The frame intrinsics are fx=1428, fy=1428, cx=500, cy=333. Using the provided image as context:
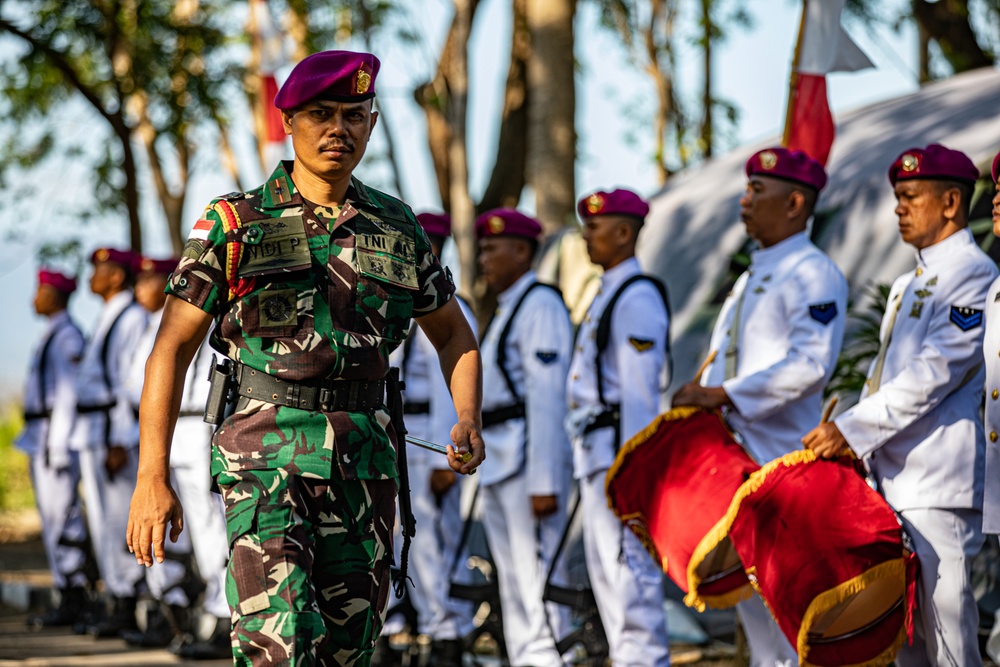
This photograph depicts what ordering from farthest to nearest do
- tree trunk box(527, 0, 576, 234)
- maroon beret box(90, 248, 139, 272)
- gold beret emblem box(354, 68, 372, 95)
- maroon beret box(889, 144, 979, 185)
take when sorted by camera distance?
tree trunk box(527, 0, 576, 234) < maroon beret box(90, 248, 139, 272) < maroon beret box(889, 144, 979, 185) < gold beret emblem box(354, 68, 372, 95)

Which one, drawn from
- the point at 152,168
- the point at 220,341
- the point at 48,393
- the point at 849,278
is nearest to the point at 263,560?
the point at 220,341

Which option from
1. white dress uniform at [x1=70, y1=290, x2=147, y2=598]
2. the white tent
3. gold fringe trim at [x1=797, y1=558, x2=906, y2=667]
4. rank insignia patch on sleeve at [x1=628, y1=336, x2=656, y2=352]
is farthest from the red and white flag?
white dress uniform at [x1=70, y1=290, x2=147, y2=598]

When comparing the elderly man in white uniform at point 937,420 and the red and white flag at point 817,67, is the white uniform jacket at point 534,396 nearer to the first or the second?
the red and white flag at point 817,67

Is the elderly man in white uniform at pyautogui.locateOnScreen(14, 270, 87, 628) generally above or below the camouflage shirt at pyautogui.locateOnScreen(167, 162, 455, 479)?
below

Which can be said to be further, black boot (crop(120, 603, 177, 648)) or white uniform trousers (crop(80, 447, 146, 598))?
white uniform trousers (crop(80, 447, 146, 598))

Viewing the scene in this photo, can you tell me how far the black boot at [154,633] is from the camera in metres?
8.67

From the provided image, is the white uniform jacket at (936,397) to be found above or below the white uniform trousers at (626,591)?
above

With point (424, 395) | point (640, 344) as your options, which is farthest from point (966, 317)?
point (424, 395)

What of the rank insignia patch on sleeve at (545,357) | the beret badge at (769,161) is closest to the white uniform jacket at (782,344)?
the beret badge at (769,161)

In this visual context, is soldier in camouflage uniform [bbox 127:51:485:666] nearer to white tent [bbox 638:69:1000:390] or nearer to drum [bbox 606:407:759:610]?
drum [bbox 606:407:759:610]

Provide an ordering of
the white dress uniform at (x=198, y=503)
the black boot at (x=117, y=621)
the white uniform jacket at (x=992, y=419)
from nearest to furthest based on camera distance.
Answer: the white uniform jacket at (x=992, y=419) → the white dress uniform at (x=198, y=503) → the black boot at (x=117, y=621)

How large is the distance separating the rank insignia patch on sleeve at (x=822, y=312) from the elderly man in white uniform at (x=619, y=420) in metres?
0.94

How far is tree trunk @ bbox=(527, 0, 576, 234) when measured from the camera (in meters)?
13.1

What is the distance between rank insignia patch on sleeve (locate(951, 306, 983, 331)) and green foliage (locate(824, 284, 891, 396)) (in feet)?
4.97
